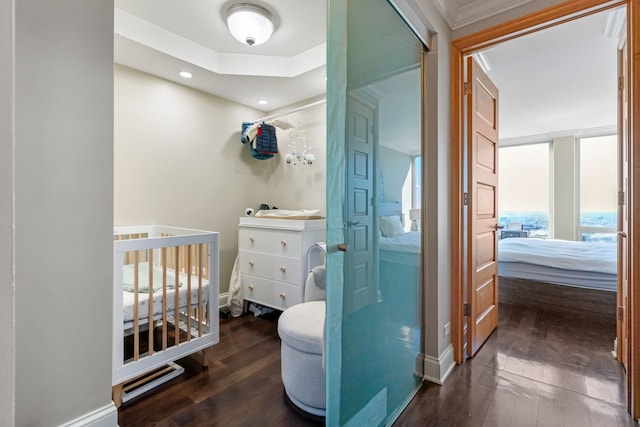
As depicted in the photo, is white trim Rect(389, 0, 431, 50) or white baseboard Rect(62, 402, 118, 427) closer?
white baseboard Rect(62, 402, 118, 427)

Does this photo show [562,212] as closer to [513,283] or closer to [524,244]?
[524,244]

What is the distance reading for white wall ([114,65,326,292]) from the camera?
2518 millimetres

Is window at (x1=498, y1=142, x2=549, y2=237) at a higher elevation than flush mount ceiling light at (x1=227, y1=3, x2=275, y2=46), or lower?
lower

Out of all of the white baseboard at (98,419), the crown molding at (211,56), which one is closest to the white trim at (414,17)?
the crown molding at (211,56)

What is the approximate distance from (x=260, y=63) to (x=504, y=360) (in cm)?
312

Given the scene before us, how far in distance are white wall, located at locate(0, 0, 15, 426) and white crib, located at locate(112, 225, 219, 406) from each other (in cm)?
134

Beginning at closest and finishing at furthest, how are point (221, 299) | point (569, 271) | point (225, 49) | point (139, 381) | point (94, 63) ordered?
1. point (94, 63)
2. point (139, 381)
3. point (225, 49)
4. point (569, 271)
5. point (221, 299)

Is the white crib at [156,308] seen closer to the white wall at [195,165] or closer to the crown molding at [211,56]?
the white wall at [195,165]

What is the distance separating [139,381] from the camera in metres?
1.78

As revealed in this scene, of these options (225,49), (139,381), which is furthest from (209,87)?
(139,381)

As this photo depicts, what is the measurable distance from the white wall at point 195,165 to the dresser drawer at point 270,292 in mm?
457

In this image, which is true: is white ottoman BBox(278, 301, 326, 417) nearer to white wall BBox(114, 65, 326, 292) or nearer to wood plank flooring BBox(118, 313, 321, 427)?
wood plank flooring BBox(118, 313, 321, 427)

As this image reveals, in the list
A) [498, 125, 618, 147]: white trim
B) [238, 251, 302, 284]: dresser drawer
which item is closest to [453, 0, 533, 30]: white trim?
[238, 251, 302, 284]: dresser drawer

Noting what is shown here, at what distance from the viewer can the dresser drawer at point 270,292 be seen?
2.56m
